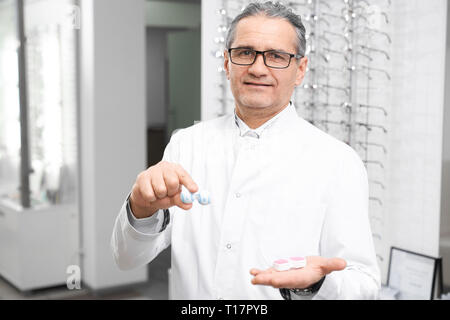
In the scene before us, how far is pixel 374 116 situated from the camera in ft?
5.64

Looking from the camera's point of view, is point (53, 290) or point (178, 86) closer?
point (53, 290)

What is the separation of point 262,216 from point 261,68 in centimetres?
25

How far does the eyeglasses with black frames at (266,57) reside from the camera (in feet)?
2.77

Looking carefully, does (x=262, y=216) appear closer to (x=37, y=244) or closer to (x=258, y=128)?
(x=258, y=128)

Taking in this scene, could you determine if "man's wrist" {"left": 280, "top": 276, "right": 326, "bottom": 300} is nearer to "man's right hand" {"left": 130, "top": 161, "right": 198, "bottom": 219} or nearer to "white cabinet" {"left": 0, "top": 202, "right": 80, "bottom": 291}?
"man's right hand" {"left": 130, "top": 161, "right": 198, "bottom": 219}

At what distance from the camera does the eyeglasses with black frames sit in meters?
0.85

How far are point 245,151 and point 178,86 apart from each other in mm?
3034

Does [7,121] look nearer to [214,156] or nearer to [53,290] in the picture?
[53,290]

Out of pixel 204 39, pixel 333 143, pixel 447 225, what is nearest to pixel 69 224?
pixel 204 39
